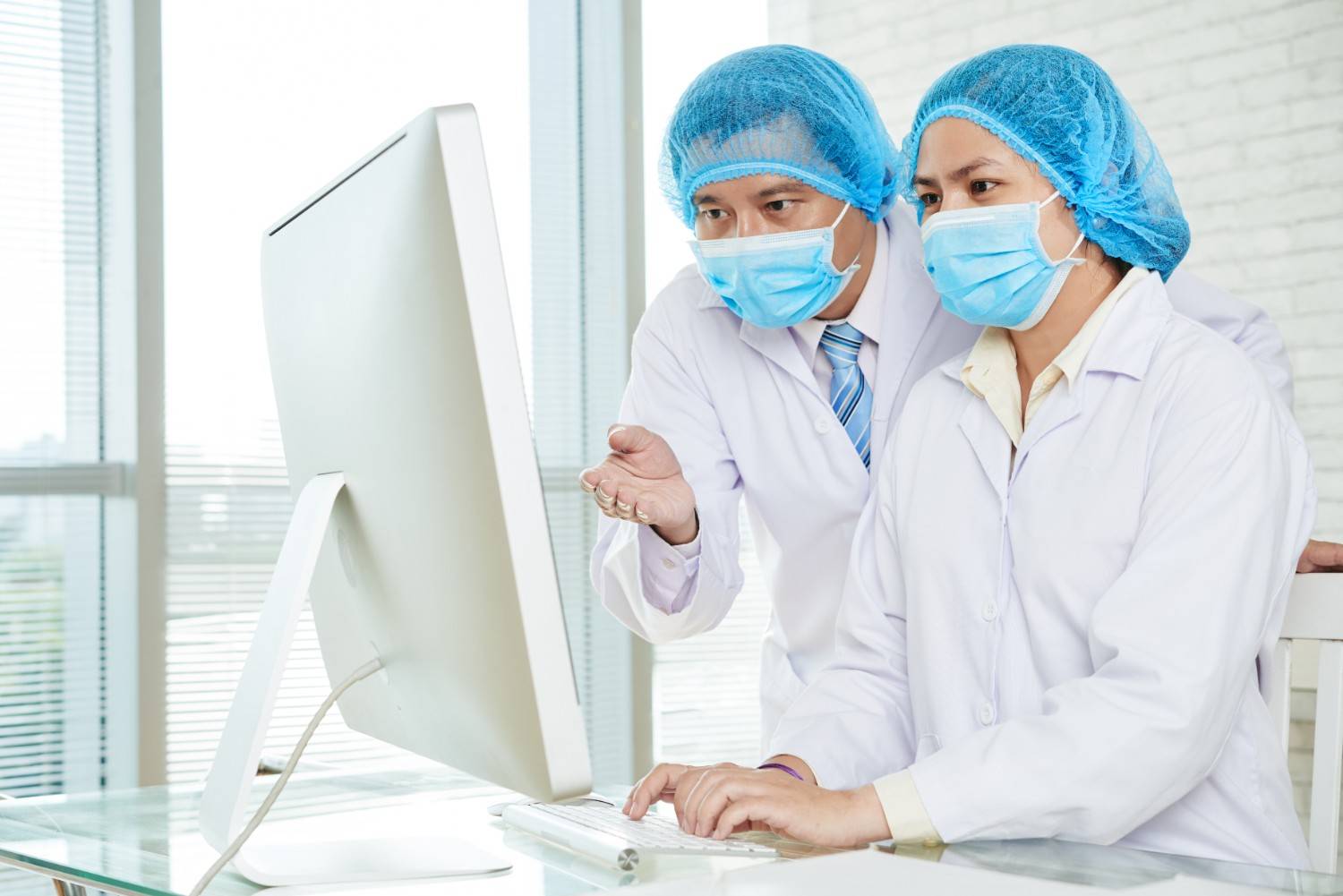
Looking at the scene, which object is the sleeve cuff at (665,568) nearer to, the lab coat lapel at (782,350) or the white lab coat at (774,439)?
the white lab coat at (774,439)

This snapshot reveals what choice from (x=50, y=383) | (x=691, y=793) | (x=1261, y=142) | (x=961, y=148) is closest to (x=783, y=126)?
(x=961, y=148)

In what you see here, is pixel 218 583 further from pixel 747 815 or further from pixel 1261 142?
pixel 1261 142

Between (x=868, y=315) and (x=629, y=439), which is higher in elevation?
(x=868, y=315)

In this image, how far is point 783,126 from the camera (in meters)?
1.65

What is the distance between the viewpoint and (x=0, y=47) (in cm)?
280

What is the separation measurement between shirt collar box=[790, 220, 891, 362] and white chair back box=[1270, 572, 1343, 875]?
656 millimetres

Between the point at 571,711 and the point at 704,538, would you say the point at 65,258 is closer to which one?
the point at 704,538

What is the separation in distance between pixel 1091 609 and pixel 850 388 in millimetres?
568

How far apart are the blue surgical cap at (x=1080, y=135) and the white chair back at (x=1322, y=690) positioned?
15.7 inches

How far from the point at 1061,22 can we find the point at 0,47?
2929 millimetres

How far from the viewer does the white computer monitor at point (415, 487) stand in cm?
75

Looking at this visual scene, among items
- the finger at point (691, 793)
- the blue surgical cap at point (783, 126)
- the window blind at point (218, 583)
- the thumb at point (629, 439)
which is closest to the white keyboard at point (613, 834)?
the finger at point (691, 793)

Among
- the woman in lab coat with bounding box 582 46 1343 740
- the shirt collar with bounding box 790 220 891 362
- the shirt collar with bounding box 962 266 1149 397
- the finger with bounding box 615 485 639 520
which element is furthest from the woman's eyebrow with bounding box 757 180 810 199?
the finger with bounding box 615 485 639 520

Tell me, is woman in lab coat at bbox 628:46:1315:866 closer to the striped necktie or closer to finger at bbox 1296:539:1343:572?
finger at bbox 1296:539:1343:572
